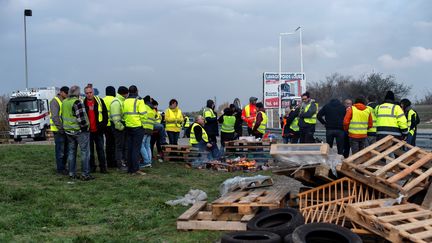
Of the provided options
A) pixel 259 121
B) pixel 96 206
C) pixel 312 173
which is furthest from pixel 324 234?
pixel 259 121

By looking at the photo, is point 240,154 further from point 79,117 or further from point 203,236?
point 203,236

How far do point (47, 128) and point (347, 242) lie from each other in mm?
28978

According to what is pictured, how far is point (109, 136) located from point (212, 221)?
6025 millimetres

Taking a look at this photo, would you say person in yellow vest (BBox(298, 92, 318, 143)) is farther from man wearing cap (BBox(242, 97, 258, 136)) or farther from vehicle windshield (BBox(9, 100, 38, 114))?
vehicle windshield (BBox(9, 100, 38, 114))

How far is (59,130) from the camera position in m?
11.0

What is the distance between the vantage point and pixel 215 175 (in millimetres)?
12508

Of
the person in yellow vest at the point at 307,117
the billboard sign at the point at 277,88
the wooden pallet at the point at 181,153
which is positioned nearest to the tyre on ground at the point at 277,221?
the wooden pallet at the point at 181,153

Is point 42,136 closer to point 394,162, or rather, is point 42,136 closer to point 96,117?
point 96,117

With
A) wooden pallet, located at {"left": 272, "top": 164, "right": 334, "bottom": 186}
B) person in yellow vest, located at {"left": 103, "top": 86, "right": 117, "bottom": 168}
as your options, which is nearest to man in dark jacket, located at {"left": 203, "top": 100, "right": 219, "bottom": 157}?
person in yellow vest, located at {"left": 103, "top": 86, "right": 117, "bottom": 168}

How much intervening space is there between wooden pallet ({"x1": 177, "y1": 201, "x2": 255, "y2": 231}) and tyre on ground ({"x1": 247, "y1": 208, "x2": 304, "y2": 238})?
249mm

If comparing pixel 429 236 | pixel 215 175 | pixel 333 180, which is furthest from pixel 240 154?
pixel 429 236

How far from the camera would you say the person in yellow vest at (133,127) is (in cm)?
1137

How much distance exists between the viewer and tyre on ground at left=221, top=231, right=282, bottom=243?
574 centimetres

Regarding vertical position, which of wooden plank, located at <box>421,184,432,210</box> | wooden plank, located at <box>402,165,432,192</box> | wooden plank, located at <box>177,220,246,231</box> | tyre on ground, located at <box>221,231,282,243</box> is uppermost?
wooden plank, located at <box>402,165,432,192</box>
